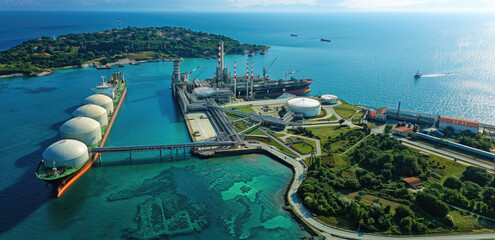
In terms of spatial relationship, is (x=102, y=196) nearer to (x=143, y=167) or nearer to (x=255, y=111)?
(x=143, y=167)

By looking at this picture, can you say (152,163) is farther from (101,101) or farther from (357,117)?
(357,117)

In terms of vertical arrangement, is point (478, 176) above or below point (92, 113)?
below

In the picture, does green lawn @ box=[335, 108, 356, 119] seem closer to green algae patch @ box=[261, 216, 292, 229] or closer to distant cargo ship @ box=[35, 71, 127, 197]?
green algae patch @ box=[261, 216, 292, 229]

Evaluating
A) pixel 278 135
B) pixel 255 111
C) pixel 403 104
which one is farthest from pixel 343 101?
pixel 278 135

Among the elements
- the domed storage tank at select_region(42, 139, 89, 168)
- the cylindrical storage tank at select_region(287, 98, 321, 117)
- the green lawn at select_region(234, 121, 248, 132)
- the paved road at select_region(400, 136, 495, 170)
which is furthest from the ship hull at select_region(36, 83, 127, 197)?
the paved road at select_region(400, 136, 495, 170)

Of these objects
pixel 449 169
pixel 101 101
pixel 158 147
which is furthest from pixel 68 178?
pixel 449 169

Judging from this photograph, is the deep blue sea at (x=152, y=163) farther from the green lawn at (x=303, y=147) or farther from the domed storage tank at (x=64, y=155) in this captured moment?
the green lawn at (x=303, y=147)
